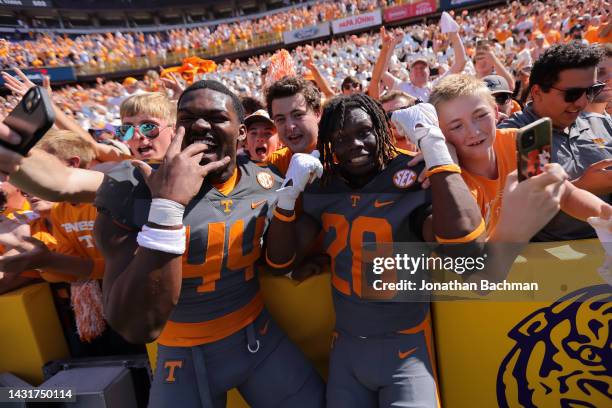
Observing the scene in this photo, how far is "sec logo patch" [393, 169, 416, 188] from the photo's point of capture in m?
1.55

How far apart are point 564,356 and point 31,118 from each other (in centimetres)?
227

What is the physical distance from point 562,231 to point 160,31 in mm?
44982

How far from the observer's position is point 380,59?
4082mm

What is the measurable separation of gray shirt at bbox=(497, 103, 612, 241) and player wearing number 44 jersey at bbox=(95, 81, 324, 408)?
156 centimetres

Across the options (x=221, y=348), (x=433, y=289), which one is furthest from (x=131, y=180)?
(x=433, y=289)

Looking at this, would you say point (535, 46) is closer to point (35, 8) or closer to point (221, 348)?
point (221, 348)

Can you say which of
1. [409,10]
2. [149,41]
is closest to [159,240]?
[409,10]

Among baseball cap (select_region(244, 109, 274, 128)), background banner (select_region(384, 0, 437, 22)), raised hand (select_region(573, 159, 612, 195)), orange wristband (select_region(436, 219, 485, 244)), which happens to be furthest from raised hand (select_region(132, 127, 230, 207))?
background banner (select_region(384, 0, 437, 22))

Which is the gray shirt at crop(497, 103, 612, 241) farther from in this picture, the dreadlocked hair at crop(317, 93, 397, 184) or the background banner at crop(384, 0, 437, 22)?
the background banner at crop(384, 0, 437, 22)

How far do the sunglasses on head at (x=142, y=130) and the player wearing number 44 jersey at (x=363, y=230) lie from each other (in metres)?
1.17

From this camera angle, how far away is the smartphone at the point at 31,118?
3.37ft

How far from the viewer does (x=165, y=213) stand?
124cm

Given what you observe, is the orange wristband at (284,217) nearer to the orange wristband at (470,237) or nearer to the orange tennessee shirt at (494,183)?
the orange wristband at (470,237)

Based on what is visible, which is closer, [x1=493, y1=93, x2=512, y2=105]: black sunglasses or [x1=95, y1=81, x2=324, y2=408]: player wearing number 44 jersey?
[x1=95, y1=81, x2=324, y2=408]: player wearing number 44 jersey
